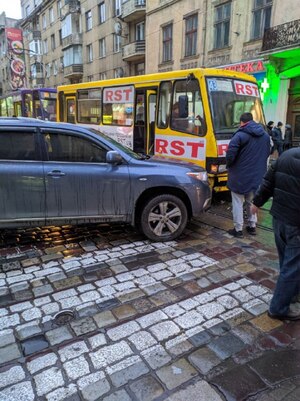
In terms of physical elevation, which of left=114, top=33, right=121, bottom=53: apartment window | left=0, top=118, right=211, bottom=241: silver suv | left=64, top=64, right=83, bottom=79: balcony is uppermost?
left=114, top=33, right=121, bottom=53: apartment window

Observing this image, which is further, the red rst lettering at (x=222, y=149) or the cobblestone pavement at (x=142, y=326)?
the red rst lettering at (x=222, y=149)

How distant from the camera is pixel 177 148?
290 inches

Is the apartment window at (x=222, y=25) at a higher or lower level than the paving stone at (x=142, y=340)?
higher

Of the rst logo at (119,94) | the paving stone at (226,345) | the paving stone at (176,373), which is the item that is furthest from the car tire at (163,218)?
the rst logo at (119,94)

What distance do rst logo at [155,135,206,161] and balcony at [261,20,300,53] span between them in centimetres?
857

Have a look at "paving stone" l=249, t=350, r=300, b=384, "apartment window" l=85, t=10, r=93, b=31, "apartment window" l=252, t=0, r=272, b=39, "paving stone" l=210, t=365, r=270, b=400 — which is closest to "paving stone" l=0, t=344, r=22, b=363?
"paving stone" l=210, t=365, r=270, b=400

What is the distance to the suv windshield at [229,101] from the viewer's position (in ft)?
22.0

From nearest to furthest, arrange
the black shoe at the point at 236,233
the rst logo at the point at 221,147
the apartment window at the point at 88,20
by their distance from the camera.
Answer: the black shoe at the point at 236,233 < the rst logo at the point at 221,147 < the apartment window at the point at 88,20

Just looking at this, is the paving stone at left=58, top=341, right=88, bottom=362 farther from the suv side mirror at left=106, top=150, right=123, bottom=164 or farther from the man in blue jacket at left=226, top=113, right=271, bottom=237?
the man in blue jacket at left=226, top=113, right=271, bottom=237

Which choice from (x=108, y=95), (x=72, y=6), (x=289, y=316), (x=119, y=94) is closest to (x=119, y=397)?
(x=289, y=316)

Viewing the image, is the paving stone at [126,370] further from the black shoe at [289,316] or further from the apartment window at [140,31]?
the apartment window at [140,31]

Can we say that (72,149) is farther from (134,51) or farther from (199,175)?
(134,51)

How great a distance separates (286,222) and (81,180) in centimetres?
281

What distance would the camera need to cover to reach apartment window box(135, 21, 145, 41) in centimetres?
2457
